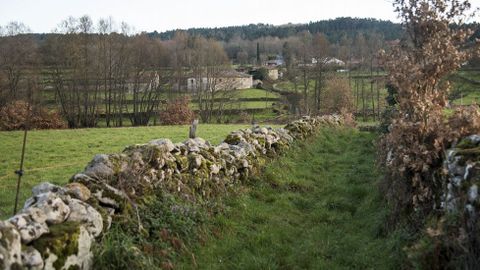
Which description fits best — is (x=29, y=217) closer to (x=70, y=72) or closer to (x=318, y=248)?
→ (x=318, y=248)

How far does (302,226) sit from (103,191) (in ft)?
12.9

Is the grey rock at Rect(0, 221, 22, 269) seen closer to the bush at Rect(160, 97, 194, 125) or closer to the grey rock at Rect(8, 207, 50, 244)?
the grey rock at Rect(8, 207, 50, 244)

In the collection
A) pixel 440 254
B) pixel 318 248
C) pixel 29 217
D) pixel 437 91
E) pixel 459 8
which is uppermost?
pixel 459 8

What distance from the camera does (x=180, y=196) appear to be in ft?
25.5

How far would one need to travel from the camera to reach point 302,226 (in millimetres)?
8234

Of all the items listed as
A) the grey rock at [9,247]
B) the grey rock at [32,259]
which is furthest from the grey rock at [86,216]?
the grey rock at [9,247]

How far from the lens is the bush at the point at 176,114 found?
149 ft

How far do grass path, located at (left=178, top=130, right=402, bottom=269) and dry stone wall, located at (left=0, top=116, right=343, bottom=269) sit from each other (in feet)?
2.64

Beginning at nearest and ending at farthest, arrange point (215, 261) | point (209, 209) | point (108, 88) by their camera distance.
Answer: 1. point (215, 261)
2. point (209, 209)
3. point (108, 88)

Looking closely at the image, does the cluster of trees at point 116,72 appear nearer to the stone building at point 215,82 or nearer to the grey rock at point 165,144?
the stone building at point 215,82

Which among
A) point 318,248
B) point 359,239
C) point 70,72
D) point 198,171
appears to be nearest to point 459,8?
point 359,239

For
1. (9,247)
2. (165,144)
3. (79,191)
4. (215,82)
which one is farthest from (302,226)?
(215,82)

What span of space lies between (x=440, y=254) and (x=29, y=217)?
186 inches

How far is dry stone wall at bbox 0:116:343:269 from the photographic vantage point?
4.50m
